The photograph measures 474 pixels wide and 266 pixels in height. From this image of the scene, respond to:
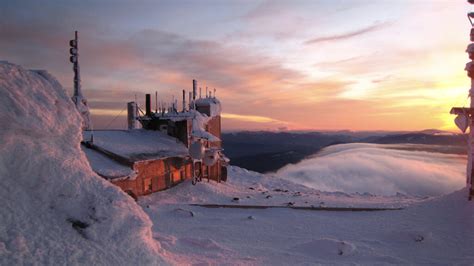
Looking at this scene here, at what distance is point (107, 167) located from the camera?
74.8 feet

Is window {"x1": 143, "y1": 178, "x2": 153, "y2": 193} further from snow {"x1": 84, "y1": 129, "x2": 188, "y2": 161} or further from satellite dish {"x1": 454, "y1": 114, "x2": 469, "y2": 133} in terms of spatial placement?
satellite dish {"x1": 454, "y1": 114, "x2": 469, "y2": 133}

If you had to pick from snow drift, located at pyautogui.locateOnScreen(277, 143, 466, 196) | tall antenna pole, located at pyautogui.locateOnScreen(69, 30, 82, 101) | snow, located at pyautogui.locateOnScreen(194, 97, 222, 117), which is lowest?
snow drift, located at pyautogui.locateOnScreen(277, 143, 466, 196)

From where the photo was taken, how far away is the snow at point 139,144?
84.8 feet

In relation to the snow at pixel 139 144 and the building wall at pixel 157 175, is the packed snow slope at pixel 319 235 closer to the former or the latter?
the building wall at pixel 157 175

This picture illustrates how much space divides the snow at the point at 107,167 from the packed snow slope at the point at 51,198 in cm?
1353

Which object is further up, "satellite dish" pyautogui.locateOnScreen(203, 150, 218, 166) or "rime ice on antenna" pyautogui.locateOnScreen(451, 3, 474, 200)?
"rime ice on antenna" pyautogui.locateOnScreen(451, 3, 474, 200)

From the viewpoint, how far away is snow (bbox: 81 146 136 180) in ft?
72.0

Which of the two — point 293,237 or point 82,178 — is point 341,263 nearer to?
point 293,237

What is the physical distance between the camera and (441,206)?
1833 cm

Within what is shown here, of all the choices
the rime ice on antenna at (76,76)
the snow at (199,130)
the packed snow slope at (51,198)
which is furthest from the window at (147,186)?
the packed snow slope at (51,198)

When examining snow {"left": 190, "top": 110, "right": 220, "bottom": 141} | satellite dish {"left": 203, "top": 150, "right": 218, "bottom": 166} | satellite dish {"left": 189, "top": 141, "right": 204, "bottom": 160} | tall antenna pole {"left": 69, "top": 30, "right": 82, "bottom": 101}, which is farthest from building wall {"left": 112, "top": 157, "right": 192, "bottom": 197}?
tall antenna pole {"left": 69, "top": 30, "right": 82, "bottom": 101}

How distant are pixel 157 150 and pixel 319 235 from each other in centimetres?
1701

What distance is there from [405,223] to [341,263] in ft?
23.1

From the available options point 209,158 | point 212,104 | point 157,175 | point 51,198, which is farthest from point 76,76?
point 51,198
